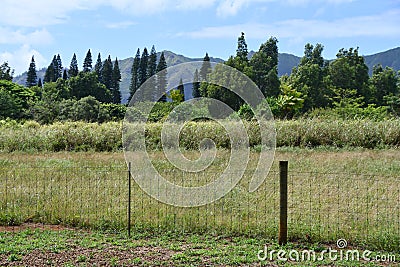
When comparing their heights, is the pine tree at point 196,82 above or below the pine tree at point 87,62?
below

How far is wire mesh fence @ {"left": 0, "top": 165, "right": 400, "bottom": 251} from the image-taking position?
5.17 meters

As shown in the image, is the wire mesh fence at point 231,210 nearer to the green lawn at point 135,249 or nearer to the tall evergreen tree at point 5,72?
the green lawn at point 135,249

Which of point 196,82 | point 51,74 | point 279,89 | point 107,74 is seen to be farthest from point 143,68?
point 196,82

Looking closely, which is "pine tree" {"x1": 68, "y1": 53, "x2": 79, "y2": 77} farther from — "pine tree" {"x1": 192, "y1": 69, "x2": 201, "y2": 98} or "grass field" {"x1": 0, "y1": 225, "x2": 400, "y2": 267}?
"grass field" {"x1": 0, "y1": 225, "x2": 400, "y2": 267}

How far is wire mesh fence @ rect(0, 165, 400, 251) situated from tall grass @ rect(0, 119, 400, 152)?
6.07m

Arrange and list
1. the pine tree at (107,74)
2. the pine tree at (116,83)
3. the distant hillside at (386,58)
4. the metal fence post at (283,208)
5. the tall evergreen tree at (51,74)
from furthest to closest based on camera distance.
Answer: the distant hillside at (386,58) → the tall evergreen tree at (51,74) → the pine tree at (107,74) → the pine tree at (116,83) → the metal fence post at (283,208)

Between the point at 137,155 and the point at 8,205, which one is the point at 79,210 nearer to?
the point at 8,205

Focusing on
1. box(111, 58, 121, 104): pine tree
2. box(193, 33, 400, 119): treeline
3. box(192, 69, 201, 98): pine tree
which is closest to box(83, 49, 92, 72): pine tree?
box(111, 58, 121, 104): pine tree

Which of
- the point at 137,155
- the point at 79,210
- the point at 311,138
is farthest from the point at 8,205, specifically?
the point at 311,138

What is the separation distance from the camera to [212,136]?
14.6 metres

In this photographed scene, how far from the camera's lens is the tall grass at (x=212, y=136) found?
13758 millimetres

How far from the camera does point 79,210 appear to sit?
19.8ft

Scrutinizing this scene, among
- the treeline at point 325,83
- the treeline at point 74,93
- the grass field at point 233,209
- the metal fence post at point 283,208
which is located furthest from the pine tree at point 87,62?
the metal fence post at point 283,208

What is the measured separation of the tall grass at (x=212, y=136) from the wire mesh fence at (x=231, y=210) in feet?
19.9
